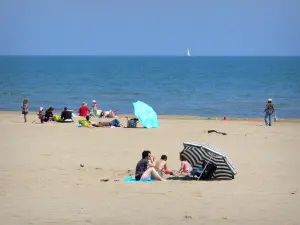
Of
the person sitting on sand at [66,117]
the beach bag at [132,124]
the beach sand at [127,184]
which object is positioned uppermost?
the person sitting on sand at [66,117]

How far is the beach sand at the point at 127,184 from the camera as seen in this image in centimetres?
1030

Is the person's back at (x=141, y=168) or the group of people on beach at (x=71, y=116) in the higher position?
the group of people on beach at (x=71, y=116)

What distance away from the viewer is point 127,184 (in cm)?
1289

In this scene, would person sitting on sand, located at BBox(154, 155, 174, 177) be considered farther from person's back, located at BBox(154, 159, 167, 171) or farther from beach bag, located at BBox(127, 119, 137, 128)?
beach bag, located at BBox(127, 119, 137, 128)

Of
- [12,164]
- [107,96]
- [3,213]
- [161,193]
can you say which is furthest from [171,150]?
[107,96]

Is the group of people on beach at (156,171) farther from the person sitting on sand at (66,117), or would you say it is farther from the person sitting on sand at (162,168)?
the person sitting on sand at (66,117)

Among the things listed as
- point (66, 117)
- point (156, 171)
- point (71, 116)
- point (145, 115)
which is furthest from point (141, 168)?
point (71, 116)

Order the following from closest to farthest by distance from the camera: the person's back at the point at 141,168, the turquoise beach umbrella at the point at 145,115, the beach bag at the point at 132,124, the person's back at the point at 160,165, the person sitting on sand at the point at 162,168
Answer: the person's back at the point at 141,168 < the person sitting on sand at the point at 162,168 < the person's back at the point at 160,165 < the turquoise beach umbrella at the point at 145,115 < the beach bag at the point at 132,124

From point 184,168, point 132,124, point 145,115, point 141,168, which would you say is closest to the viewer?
point 141,168

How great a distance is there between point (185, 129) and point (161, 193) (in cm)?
1251

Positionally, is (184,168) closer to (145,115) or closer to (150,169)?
(150,169)

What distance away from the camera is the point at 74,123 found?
83.6 ft

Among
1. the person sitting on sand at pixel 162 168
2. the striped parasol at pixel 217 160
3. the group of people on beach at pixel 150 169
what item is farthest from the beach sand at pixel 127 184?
the person sitting on sand at pixel 162 168

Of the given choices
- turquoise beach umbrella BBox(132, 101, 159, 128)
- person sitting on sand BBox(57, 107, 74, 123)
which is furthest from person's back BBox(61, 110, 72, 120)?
turquoise beach umbrella BBox(132, 101, 159, 128)
